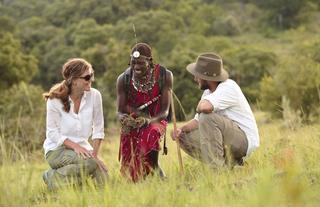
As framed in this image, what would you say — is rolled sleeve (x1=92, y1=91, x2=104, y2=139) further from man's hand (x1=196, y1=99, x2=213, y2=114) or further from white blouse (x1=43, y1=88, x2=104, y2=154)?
man's hand (x1=196, y1=99, x2=213, y2=114)

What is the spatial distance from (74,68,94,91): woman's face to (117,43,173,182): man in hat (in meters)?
0.46

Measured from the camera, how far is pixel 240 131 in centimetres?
502

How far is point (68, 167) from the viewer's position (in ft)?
16.1

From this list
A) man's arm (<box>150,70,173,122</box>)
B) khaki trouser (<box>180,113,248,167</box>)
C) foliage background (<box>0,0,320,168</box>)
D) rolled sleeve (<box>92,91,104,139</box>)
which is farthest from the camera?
foliage background (<box>0,0,320,168</box>)

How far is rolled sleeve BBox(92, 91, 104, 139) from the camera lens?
5293 mm

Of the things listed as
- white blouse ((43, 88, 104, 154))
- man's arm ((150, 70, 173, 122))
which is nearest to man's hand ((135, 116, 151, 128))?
man's arm ((150, 70, 173, 122))

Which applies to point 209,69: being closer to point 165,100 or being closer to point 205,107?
point 205,107

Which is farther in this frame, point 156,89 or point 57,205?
point 156,89

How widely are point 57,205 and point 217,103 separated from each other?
183 centimetres

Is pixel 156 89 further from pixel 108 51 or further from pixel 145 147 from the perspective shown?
pixel 108 51

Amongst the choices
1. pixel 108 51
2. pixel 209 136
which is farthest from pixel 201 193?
pixel 108 51

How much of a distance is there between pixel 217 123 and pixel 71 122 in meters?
1.25

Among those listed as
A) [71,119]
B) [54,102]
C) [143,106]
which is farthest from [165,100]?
[54,102]

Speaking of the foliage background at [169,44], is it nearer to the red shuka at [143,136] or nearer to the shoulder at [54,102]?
the red shuka at [143,136]
